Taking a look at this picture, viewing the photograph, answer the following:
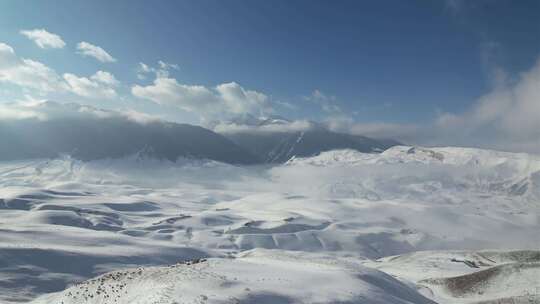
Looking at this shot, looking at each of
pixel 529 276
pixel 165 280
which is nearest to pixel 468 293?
pixel 529 276

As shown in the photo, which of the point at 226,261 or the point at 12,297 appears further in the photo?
the point at 12,297

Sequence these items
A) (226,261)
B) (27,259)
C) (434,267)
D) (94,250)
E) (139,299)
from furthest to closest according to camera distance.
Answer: (434,267) → (94,250) → (27,259) → (226,261) → (139,299)

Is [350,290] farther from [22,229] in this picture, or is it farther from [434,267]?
[22,229]

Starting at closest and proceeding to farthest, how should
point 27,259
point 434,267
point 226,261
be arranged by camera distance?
1. point 226,261
2. point 27,259
3. point 434,267

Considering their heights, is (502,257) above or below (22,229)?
below

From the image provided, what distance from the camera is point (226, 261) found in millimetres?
62844

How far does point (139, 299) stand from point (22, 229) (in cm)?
10585

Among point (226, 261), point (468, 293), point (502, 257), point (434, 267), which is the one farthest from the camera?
point (502, 257)

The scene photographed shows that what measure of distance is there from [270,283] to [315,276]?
25.9ft

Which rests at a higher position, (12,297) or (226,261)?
(226,261)

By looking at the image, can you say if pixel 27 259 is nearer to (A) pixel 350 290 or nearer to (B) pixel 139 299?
(B) pixel 139 299

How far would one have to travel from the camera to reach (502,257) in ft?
456

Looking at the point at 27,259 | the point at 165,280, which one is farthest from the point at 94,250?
the point at 165,280

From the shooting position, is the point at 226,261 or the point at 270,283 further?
the point at 226,261
